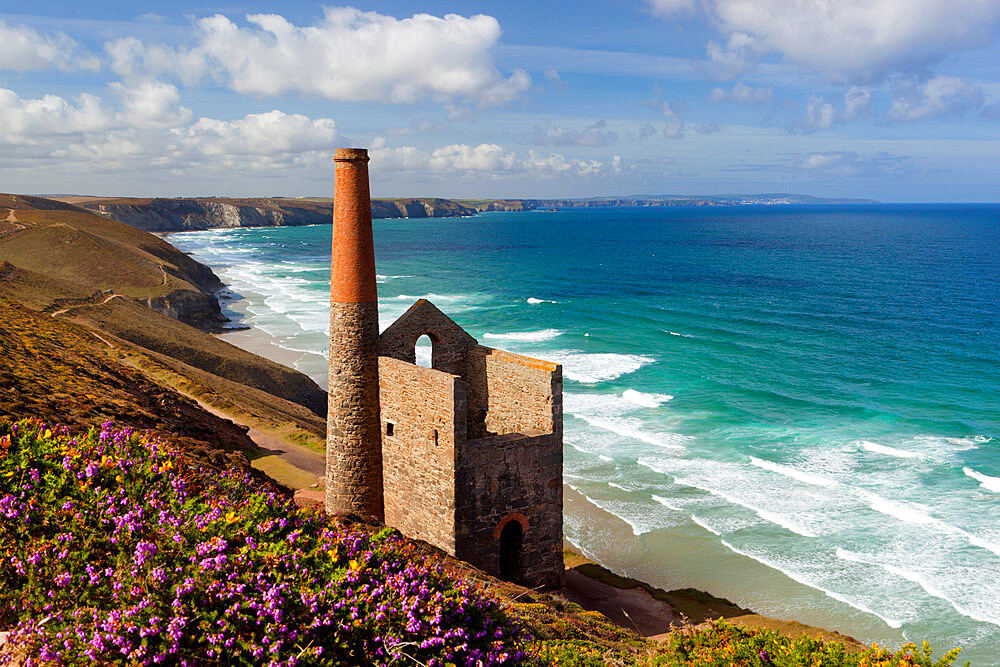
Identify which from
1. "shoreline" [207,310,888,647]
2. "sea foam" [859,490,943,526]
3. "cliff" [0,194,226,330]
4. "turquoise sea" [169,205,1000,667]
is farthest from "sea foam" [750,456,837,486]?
"cliff" [0,194,226,330]

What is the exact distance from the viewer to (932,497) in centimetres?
2917

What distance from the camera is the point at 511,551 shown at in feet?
63.3

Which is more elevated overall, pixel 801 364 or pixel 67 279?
pixel 67 279

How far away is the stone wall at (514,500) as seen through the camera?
58.5ft

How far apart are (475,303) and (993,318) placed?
157 feet

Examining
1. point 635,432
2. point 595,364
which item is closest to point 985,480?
point 635,432

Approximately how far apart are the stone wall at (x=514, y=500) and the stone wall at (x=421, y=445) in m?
0.46

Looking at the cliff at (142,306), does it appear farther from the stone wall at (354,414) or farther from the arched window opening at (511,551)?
the arched window opening at (511,551)

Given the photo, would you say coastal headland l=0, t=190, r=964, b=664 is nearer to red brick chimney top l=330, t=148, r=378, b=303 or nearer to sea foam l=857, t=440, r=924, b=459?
red brick chimney top l=330, t=148, r=378, b=303

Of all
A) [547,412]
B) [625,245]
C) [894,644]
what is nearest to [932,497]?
[894,644]

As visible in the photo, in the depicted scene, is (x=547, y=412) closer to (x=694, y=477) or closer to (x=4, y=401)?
(x=4, y=401)

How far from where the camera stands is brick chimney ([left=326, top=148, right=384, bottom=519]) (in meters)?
19.0

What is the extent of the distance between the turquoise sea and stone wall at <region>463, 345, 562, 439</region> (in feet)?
25.3

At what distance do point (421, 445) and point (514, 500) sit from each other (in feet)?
9.04
